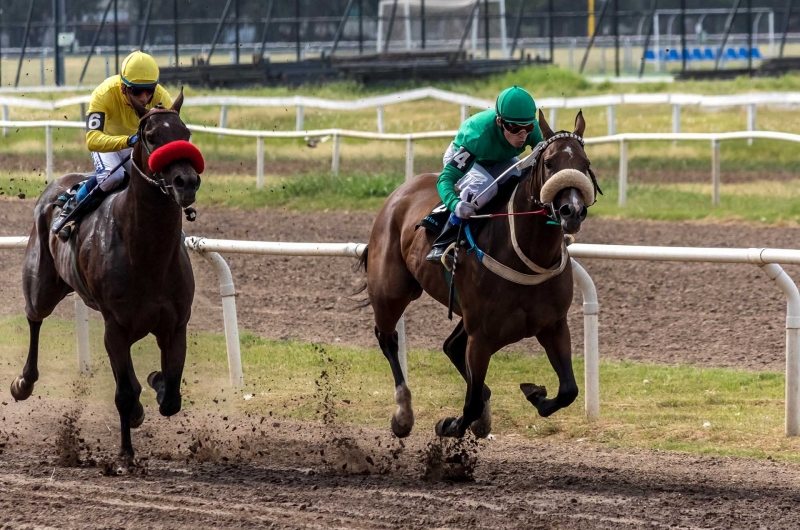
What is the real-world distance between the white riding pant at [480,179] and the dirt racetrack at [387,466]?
51.0 inches

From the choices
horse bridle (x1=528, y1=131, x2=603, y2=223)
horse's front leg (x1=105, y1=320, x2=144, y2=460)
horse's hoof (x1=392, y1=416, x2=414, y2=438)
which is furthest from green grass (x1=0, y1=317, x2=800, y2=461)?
horse bridle (x1=528, y1=131, x2=603, y2=223)

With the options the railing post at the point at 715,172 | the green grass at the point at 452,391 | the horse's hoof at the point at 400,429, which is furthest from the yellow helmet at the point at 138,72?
the railing post at the point at 715,172

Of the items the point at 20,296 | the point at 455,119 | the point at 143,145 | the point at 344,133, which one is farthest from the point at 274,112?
the point at 143,145

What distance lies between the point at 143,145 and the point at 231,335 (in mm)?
2080

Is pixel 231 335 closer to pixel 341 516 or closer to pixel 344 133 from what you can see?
pixel 341 516

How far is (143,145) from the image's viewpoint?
601 cm

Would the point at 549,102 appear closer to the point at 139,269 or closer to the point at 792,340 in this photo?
the point at 792,340

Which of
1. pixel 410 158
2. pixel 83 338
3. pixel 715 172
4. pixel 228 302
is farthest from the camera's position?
pixel 410 158

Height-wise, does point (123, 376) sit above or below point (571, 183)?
below

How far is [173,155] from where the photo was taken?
223 inches

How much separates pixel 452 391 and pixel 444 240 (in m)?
1.85

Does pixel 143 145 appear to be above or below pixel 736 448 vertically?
above

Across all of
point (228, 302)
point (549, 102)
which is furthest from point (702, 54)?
point (228, 302)

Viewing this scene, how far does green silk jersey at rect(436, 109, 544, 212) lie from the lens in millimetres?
6289
